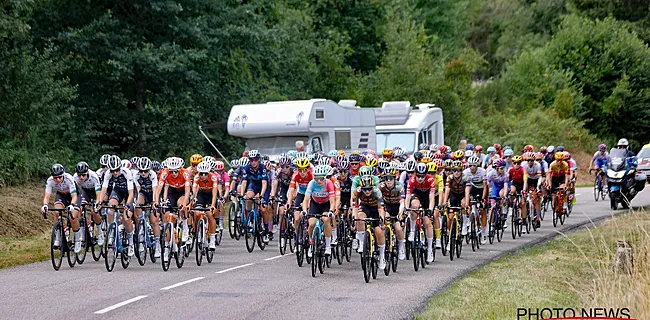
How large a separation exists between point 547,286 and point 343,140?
1652 centimetres

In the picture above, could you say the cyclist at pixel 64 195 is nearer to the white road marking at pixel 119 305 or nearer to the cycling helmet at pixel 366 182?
the white road marking at pixel 119 305

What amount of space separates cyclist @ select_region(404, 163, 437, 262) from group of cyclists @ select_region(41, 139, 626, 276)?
0.06 feet

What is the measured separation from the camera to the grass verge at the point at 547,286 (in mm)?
11578

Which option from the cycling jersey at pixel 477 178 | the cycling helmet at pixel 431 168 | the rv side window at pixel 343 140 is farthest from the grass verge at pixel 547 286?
the rv side window at pixel 343 140

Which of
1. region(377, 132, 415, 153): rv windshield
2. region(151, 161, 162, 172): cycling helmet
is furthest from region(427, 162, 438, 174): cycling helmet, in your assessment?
Result: region(377, 132, 415, 153): rv windshield

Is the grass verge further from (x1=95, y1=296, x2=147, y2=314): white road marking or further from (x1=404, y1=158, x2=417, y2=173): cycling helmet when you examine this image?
(x1=95, y1=296, x2=147, y2=314): white road marking

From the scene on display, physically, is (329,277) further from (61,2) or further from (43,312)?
(61,2)

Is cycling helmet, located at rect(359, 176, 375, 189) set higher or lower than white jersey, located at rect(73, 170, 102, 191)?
lower

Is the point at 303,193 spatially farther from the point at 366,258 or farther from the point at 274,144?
the point at 274,144

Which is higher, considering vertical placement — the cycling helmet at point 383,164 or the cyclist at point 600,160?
the cyclist at point 600,160

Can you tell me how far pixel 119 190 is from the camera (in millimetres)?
19172

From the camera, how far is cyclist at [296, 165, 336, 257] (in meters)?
17.3

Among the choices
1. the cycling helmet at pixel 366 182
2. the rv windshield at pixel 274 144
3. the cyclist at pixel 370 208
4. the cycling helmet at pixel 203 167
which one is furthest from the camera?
the rv windshield at pixel 274 144

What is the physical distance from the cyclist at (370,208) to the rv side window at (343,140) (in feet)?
46.2
